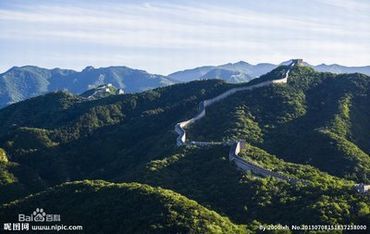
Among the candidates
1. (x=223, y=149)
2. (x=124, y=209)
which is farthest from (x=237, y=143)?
(x=124, y=209)

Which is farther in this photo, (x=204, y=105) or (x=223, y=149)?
(x=204, y=105)

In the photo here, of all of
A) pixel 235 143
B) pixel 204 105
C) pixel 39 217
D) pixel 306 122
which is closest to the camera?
pixel 39 217

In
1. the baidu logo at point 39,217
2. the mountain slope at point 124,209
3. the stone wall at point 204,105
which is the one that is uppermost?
the mountain slope at point 124,209

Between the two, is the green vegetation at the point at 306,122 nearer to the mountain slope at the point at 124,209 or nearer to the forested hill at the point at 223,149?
the forested hill at the point at 223,149

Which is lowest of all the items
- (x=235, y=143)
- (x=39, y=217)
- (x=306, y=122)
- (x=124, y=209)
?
(x=306, y=122)

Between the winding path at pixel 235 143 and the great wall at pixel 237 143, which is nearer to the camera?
the great wall at pixel 237 143

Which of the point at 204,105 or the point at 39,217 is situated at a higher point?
the point at 39,217

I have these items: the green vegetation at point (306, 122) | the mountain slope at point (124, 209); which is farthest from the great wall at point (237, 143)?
the mountain slope at point (124, 209)

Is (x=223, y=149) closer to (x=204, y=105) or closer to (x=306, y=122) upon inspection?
(x=306, y=122)
